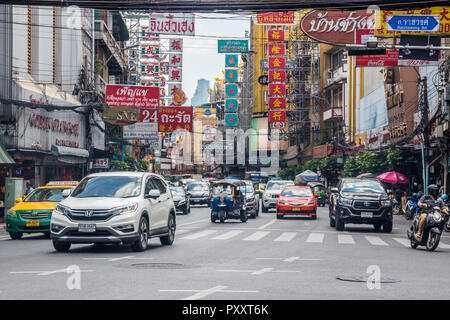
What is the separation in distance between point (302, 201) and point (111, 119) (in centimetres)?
1411

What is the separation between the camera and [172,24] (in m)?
35.2

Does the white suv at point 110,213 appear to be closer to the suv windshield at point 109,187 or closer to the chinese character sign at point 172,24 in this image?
the suv windshield at point 109,187

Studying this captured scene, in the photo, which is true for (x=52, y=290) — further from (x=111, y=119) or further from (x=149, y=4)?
(x=111, y=119)

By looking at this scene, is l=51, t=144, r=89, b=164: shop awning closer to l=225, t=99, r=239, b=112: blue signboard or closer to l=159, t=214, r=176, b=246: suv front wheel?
l=159, t=214, r=176, b=246: suv front wheel

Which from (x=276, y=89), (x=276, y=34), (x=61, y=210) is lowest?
(x=61, y=210)

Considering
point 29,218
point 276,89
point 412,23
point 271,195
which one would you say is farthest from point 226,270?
point 276,89

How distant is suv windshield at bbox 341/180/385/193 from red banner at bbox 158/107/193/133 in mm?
22959

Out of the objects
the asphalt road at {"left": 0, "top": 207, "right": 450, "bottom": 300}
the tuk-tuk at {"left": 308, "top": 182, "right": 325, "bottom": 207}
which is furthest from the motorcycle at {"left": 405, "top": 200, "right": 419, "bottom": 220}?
the tuk-tuk at {"left": 308, "top": 182, "right": 325, "bottom": 207}

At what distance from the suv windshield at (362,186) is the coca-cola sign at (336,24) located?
6409 millimetres

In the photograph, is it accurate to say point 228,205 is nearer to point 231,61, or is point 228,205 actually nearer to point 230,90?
point 230,90

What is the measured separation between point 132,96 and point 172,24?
35.4 ft

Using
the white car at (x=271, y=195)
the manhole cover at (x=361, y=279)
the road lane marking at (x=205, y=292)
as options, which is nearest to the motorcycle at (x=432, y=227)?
the manhole cover at (x=361, y=279)

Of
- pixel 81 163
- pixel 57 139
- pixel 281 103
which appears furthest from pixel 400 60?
pixel 281 103

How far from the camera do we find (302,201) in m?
36.7
